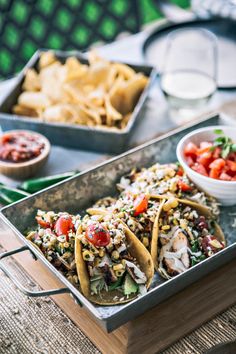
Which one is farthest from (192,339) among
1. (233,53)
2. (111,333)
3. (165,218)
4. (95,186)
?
(233,53)

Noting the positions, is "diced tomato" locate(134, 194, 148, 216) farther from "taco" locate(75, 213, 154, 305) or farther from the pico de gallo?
the pico de gallo

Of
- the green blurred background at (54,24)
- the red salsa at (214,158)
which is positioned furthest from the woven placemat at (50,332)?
the green blurred background at (54,24)

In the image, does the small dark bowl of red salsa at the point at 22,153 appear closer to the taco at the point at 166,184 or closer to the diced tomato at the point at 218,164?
the taco at the point at 166,184

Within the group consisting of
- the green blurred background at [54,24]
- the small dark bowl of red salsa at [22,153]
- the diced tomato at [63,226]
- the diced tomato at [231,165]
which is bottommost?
the green blurred background at [54,24]

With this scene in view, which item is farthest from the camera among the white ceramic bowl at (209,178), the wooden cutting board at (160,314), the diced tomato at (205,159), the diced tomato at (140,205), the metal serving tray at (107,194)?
the diced tomato at (205,159)

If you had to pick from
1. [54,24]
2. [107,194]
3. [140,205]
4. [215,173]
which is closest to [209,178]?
[215,173]

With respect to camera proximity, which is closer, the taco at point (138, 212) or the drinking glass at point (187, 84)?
the taco at point (138, 212)

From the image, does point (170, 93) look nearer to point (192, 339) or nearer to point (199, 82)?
point (199, 82)
